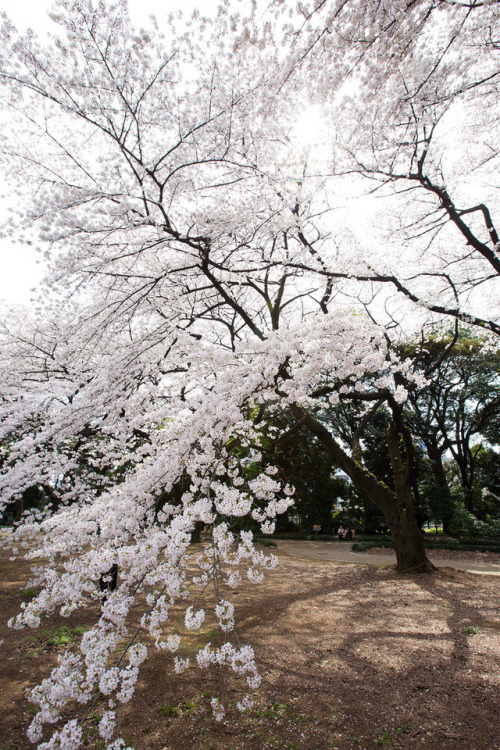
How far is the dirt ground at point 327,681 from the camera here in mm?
2768

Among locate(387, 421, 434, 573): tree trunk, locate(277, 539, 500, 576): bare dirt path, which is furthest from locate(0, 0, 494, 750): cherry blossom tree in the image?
locate(277, 539, 500, 576): bare dirt path

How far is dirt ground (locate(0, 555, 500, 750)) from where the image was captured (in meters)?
2.77

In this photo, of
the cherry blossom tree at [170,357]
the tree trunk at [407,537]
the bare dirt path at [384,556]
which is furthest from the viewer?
the bare dirt path at [384,556]

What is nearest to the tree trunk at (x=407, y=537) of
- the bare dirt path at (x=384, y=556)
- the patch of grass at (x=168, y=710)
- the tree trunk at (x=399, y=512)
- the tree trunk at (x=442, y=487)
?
the tree trunk at (x=399, y=512)

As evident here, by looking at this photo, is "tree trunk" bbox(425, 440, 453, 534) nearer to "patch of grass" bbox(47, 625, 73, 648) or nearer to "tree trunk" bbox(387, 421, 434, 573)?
"tree trunk" bbox(387, 421, 434, 573)

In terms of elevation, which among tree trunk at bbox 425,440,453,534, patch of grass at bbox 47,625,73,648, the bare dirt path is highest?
tree trunk at bbox 425,440,453,534

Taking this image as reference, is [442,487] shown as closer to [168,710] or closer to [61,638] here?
[61,638]

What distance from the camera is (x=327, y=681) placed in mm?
3463

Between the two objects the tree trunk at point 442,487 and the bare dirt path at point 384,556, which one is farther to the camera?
the tree trunk at point 442,487

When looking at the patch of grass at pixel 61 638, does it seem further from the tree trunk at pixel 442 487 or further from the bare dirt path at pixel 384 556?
the tree trunk at pixel 442 487

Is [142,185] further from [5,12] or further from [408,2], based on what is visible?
[408,2]

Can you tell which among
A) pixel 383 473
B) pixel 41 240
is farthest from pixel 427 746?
pixel 383 473

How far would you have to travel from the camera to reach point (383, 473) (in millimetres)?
18234

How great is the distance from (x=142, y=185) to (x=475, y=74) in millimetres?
5145
